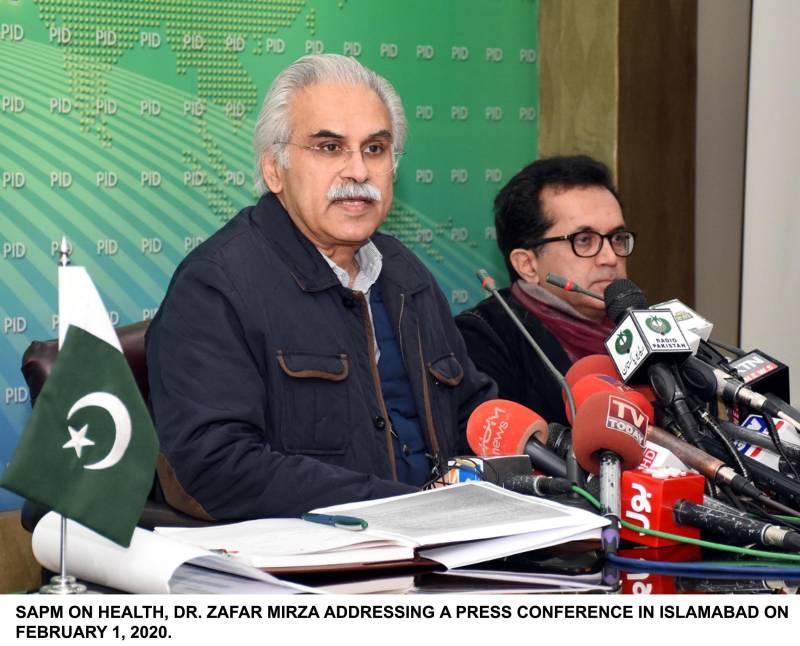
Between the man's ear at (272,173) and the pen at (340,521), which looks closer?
the pen at (340,521)

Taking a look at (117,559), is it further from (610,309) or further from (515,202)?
(515,202)

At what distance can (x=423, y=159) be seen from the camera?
405 cm

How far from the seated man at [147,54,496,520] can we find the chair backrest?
12 centimetres

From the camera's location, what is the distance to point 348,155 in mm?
2410

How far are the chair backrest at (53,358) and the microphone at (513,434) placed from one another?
639 mm

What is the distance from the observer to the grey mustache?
239cm

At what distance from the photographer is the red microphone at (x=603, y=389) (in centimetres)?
178

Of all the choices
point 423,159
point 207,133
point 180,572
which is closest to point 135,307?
point 207,133

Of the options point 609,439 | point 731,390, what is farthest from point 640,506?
point 731,390

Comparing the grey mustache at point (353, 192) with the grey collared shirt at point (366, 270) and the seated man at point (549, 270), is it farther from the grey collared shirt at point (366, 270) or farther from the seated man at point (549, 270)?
the seated man at point (549, 270)

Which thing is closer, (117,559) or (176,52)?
(117,559)

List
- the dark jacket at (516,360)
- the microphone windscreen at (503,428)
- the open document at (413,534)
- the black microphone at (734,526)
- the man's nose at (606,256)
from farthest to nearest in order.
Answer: the man's nose at (606,256)
the dark jacket at (516,360)
the microphone windscreen at (503,428)
the black microphone at (734,526)
the open document at (413,534)

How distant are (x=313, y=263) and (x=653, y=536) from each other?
3.16 feet

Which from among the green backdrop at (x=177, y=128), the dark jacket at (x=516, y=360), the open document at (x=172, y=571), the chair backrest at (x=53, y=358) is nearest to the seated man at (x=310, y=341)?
the chair backrest at (x=53, y=358)
